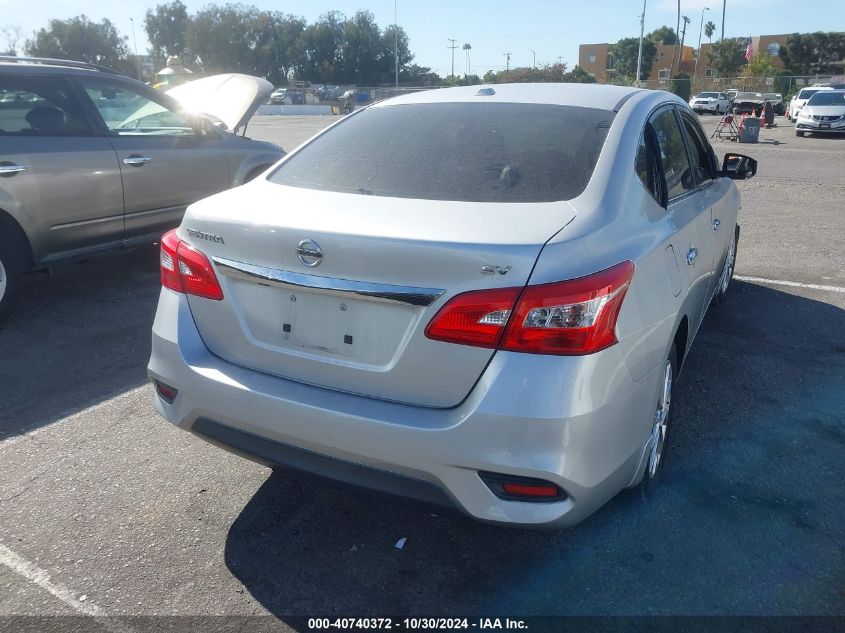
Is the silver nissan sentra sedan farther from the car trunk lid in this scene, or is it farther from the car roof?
the car roof

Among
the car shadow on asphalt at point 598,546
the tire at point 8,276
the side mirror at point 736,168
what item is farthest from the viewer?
the tire at point 8,276

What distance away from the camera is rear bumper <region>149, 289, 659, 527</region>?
217 centimetres

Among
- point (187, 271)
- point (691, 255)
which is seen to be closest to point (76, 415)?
point (187, 271)

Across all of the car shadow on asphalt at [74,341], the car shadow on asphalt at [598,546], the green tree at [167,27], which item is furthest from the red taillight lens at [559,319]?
the green tree at [167,27]

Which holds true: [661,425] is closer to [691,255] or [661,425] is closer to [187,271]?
[691,255]

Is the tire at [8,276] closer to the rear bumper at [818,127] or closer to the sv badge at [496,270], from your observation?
the sv badge at [496,270]

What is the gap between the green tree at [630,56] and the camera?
291ft

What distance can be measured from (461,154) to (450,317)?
102cm

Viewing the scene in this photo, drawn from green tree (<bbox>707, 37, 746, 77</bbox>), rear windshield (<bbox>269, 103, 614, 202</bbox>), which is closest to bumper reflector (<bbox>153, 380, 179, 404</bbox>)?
rear windshield (<bbox>269, 103, 614, 202</bbox>)

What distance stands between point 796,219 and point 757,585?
8165 mm

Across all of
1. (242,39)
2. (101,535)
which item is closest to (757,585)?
(101,535)

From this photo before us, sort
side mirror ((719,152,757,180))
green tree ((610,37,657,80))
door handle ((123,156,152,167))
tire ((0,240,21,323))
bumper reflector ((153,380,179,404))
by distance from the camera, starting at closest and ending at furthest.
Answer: bumper reflector ((153,380,179,404)), side mirror ((719,152,757,180)), tire ((0,240,21,323)), door handle ((123,156,152,167)), green tree ((610,37,657,80))

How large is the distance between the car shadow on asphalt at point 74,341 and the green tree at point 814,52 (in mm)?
86495

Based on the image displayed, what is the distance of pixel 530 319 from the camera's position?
85.1 inches
